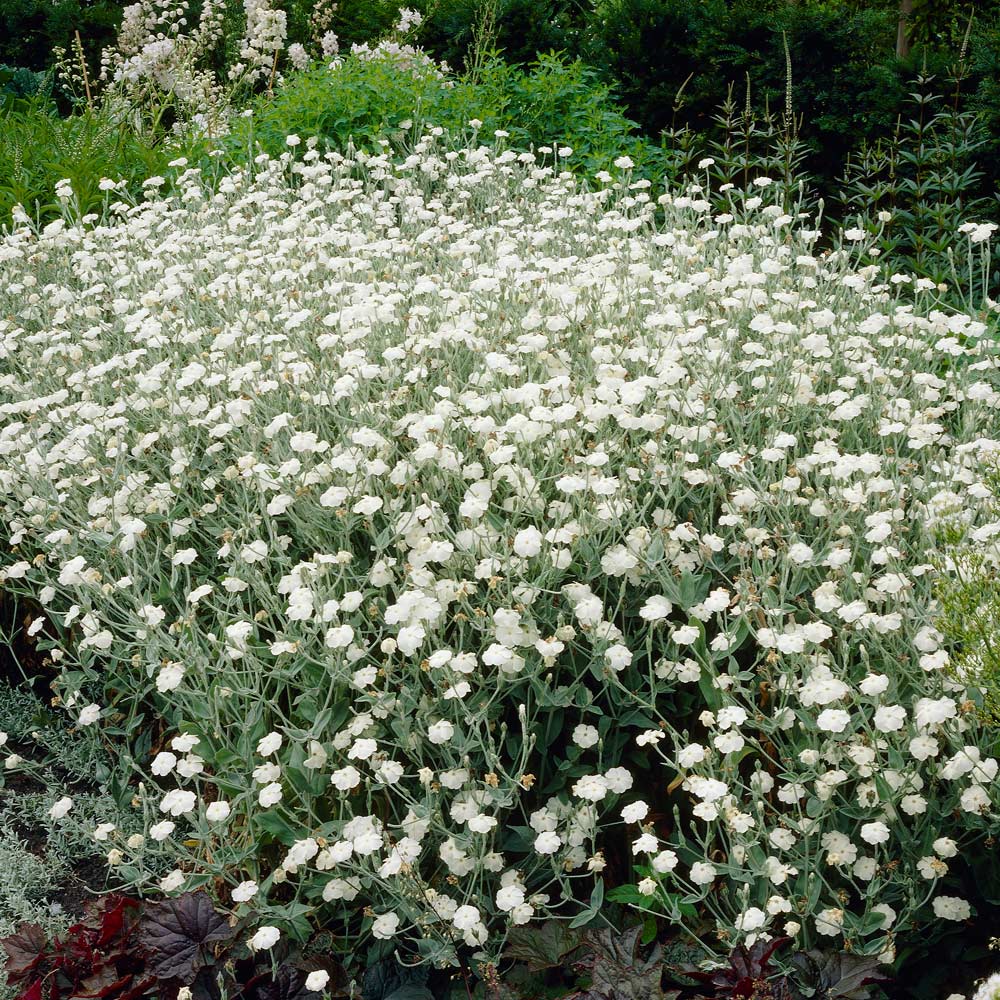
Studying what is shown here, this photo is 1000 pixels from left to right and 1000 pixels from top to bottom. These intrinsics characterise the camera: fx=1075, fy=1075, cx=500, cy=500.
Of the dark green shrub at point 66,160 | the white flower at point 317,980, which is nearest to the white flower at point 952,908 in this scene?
the white flower at point 317,980

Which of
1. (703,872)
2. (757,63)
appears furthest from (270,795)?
(757,63)

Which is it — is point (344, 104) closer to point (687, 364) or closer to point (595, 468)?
point (687, 364)

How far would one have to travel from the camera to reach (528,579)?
8.78ft

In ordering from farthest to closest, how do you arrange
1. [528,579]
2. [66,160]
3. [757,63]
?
[757,63]
[66,160]
[528,579]

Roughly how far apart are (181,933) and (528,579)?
1.11m

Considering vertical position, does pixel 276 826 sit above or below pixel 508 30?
below

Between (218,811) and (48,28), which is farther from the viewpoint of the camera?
(48,28)

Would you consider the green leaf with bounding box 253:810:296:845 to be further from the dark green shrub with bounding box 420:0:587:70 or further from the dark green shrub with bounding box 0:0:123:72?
the dark green shrub with bounding box 0:0:123:72

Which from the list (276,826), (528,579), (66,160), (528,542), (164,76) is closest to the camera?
(276,826)

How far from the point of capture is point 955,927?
2305 mm

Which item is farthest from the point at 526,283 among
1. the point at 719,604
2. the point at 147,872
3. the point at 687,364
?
the point at 147,872

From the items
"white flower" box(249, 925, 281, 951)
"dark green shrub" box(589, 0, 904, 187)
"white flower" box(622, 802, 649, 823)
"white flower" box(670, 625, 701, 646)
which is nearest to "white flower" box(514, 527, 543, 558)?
"white flower" box(670, 625, 701, 646)

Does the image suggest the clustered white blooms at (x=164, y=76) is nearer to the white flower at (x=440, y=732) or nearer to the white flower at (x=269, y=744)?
the white flower at (x=269, y=744)

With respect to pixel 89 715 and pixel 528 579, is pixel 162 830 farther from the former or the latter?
pixel 528 579
